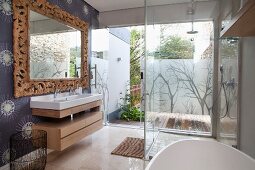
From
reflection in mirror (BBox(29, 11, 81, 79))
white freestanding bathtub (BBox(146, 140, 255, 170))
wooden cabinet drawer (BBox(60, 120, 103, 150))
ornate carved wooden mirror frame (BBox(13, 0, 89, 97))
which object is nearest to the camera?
white freestanding bathtub (BBox(146, 140, 255, 170))

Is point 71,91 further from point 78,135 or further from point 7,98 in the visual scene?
point 7,98

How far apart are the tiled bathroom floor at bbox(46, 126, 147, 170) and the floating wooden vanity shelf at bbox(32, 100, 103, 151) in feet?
0.78

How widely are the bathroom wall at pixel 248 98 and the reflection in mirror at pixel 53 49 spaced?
257cm

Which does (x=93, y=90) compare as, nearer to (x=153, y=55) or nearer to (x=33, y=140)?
(x=153, y=55)

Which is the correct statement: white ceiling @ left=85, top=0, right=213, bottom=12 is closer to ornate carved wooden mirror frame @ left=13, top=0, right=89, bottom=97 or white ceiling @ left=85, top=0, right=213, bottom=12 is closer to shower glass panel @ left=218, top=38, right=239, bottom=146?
ornate carved wooden mirror frame @ left=13, top=0, right=89, bottom=97

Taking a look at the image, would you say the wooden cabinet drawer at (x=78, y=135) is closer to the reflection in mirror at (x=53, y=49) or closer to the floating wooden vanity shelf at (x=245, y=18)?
the reflection in mirror at (x=53, y=49)

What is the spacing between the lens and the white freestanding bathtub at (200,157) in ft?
4.00

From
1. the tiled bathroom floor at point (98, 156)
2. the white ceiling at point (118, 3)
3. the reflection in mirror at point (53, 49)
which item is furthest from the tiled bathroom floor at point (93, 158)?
the white ceiling at point (118, 3)

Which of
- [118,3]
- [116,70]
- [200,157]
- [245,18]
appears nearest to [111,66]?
[116,70]

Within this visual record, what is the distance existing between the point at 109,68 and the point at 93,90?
1.10 m

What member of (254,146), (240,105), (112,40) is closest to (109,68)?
(112,40)

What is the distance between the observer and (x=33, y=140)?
8.28 ft

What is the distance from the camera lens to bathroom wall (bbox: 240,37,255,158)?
5.83 ft

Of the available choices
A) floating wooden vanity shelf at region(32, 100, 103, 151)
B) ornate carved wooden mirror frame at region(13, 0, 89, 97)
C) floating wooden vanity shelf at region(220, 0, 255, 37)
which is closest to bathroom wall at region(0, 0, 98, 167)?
ornate carved wooden mirror frame at region(13, 0, 89, 97)
